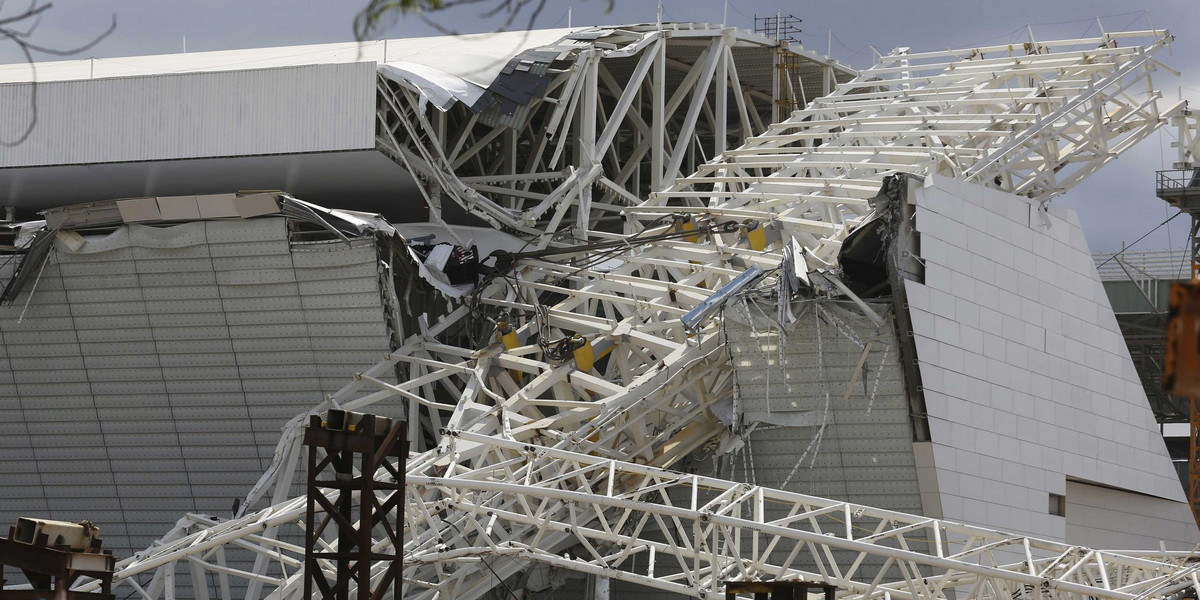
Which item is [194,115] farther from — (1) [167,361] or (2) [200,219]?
(1) [167,361]

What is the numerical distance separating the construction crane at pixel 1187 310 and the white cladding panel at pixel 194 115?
66.1 feet

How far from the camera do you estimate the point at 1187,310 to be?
24.0 ft

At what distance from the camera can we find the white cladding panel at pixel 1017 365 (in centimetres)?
3344

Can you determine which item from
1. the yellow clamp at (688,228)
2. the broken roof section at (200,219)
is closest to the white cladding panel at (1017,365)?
the yellow clamp at (688,228)

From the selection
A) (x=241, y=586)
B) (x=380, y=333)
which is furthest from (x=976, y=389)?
(x=241, y=586)

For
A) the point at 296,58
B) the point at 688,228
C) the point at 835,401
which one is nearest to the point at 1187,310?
the point at 835,401

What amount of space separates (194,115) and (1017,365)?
2106 cm

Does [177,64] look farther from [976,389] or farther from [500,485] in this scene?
[976,389]

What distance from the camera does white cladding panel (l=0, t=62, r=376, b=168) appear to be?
3728cm

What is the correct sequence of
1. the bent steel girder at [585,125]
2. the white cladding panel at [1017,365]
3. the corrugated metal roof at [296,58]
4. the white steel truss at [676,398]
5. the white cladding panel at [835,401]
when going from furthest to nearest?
the corrugated metal roof at [296,58] → the bent steel girder at [585,125] → the white cladding panel at [1017,365] → the white cladding panel at [835,401] → the white steel truss at [676,398]

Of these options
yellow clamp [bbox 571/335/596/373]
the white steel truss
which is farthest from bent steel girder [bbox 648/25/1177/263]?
yellow clamp [bbox 571/335/596/373]

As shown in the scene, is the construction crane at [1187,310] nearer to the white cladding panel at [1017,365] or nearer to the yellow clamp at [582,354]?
the white cladding panel at [1017,365]

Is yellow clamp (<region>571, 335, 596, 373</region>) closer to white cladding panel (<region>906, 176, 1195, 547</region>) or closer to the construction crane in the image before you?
white cladding panel (<region>906, 176, 1195, 547</region>)

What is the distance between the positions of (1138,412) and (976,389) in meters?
7.81
